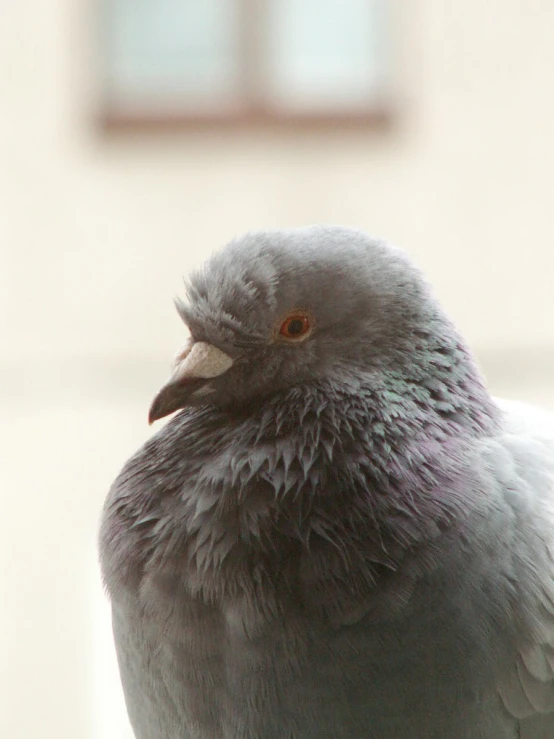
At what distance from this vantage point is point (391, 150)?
348 centimetres

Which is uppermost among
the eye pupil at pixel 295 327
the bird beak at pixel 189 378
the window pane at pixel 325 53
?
the window pane at pixel 325 53

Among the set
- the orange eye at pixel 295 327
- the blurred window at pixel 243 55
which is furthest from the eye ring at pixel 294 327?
the blurred window at pixel 243 55

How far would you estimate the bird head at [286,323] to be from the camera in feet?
4.24

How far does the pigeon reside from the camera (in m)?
1.20

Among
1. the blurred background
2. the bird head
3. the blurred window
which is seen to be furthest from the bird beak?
the blurred window

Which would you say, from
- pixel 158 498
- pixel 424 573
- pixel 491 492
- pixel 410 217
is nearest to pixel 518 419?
pixel 491 492

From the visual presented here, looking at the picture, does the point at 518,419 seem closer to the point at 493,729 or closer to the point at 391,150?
the point at 493,729

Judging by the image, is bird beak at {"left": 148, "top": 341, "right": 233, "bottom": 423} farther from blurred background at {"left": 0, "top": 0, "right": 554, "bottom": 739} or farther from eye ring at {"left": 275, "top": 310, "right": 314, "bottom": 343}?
blurred background at {"left": 0, "top": 0, "right": 554, "bottom": 739}

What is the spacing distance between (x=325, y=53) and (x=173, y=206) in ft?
2.73

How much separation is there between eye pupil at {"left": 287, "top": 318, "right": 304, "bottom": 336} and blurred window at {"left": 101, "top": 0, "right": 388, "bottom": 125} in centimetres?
237

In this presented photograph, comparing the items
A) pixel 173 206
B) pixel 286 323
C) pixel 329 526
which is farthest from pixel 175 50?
pixel 329 526

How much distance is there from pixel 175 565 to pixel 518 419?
0.58 metres

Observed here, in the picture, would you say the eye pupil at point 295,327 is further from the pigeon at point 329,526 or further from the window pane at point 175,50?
the window pane at point 175,50

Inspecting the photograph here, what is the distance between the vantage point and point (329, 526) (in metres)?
1.23
